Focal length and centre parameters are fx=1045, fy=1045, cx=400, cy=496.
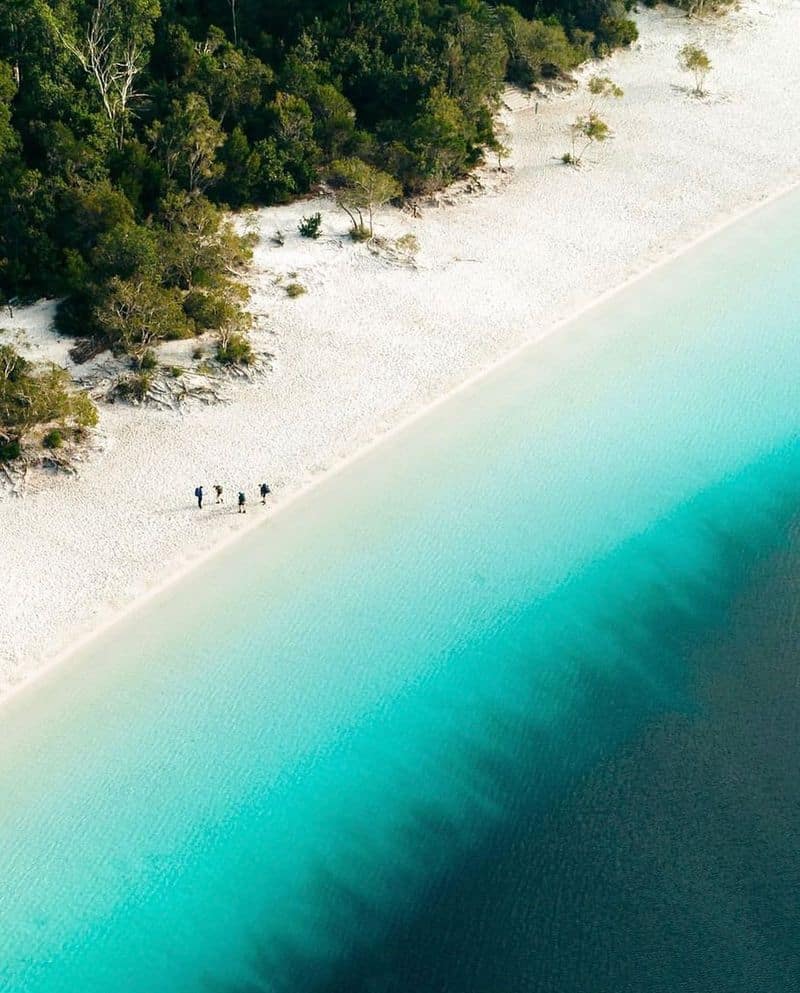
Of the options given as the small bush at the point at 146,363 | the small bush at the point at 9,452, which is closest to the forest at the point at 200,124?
the small bush at the point at 146,363

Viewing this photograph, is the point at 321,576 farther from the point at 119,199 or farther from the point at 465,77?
the point at 465,77

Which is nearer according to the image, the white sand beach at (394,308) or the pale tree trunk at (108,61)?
the white sand beach at (394,308)

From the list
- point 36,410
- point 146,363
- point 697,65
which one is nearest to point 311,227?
point 146,363

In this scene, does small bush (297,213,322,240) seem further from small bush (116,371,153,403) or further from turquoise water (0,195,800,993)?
small bush (116,371,153,403)

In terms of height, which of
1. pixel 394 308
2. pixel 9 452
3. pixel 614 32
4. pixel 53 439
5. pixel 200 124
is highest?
pixel 614 32

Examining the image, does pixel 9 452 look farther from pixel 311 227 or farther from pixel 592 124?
pixel 592 124

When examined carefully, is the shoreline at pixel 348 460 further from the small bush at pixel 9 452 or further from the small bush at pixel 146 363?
the small bush at pixel 146 363
